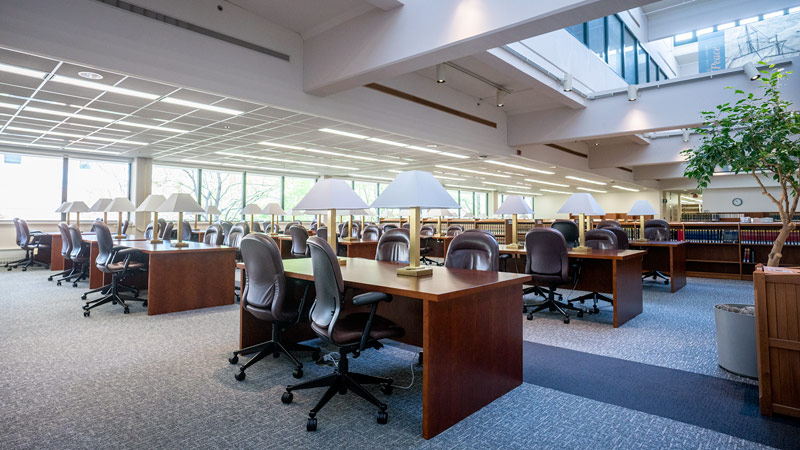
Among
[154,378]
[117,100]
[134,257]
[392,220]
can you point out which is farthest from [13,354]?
[392,220]

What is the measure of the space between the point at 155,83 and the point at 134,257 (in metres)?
2.48

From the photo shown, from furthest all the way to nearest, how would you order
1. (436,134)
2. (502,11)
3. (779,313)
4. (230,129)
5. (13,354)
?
(436,134) < (230,129) < (502,11) < (13,354) < (779,313)

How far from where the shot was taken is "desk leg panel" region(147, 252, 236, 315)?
184 inches

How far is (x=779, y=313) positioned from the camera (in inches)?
86.4

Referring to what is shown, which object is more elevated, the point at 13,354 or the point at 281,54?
the point at 281,54

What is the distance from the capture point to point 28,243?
28.2ft

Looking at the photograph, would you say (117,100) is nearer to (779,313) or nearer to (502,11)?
(502,11)

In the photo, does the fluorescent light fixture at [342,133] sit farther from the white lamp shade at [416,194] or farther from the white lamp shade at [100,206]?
the white lamp shade at [416,194]

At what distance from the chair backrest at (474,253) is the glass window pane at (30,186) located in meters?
12.1

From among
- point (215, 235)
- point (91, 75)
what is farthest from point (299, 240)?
point (91, 75)

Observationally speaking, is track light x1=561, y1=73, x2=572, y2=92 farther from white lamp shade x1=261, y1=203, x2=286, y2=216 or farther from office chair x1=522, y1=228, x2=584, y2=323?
white lamp shade x1=261, y1=203, x2=286, y2=216

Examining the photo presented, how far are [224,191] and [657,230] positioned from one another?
12.9 m

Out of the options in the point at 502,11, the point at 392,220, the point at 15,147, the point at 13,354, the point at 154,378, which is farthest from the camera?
the point at 392,220

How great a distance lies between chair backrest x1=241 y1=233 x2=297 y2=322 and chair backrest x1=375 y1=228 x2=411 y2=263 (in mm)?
1253
